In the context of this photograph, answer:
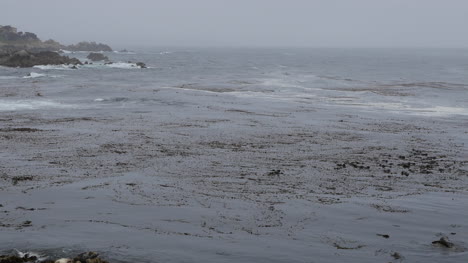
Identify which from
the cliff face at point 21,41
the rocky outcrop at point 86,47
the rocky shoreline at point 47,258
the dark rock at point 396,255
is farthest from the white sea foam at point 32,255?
the rocky outcrop at point 86,47

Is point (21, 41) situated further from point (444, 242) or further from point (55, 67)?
point (444, 242)

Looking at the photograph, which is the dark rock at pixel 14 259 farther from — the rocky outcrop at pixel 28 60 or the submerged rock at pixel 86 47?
the submerged rock at pixel 86 47

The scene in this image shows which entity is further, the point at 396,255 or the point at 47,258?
the point at 396,255

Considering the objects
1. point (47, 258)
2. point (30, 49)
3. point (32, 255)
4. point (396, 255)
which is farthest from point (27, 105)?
point (30, 49)

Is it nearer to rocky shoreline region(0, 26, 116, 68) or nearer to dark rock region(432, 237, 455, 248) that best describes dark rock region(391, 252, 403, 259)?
dark rock region(432, 237, 455, 248)

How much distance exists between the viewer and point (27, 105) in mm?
37688

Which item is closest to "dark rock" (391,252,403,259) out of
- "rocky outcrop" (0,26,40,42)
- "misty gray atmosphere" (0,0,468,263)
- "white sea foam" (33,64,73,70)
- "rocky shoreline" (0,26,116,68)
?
"misty gray atmosphere" (0,0,468,263)

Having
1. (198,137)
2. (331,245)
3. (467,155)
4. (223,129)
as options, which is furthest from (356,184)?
(223,129)

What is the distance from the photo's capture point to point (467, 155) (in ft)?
76.7

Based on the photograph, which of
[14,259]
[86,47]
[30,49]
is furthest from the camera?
[86,47]

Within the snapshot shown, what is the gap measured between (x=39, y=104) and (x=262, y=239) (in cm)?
3054

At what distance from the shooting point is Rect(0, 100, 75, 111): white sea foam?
3616 cm

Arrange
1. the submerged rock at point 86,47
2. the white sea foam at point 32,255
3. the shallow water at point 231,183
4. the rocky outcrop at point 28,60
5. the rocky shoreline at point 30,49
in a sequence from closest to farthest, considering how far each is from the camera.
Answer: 1. the white sea foam at point 32,255
2. the shallow water at point 231,183
3. the rocky outcrop at point 28,60
4. the rocky shoreline at point 30,49
5. the submerged rock at point 86,47

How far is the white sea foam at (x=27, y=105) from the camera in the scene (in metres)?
36.2
